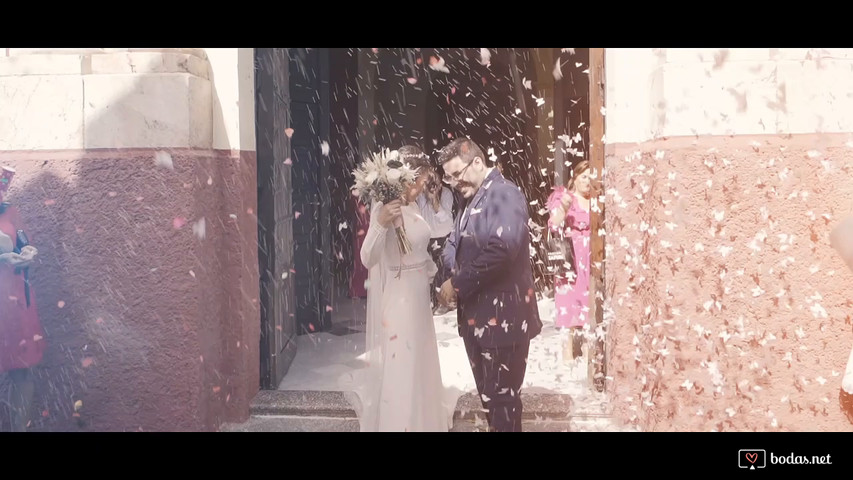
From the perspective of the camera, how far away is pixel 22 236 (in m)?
4.21

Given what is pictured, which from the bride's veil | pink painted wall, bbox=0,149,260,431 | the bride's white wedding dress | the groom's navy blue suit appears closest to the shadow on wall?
pink painted wall, bbox=0,149,260,431

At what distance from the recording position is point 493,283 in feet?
13.0

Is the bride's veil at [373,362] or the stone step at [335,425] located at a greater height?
the bride's veil at [373,362]

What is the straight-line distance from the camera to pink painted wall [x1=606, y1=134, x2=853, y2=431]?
13.1 feet

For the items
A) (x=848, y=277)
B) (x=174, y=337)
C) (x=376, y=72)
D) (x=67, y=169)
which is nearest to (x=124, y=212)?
(x=67, y=169)

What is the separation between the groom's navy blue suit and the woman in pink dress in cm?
157

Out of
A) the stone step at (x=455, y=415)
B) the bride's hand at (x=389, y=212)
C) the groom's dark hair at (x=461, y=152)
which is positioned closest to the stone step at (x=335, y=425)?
the stone step at (x=455, y=415)

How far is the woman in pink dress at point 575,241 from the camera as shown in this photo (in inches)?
216

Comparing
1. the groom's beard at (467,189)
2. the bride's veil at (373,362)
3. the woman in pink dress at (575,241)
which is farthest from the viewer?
the woman in pink dress at (575,241)

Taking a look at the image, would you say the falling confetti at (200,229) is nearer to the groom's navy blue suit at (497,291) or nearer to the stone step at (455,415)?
the stone step at (455,415)

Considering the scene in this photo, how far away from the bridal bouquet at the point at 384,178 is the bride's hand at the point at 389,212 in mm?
33

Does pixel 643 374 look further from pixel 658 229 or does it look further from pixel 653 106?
pixel 653 106

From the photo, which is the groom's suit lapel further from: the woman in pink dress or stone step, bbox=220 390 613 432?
the woman in pink dress

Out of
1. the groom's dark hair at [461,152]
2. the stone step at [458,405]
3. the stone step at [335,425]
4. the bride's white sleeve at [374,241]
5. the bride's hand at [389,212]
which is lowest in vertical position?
the stone step at [335,425]
